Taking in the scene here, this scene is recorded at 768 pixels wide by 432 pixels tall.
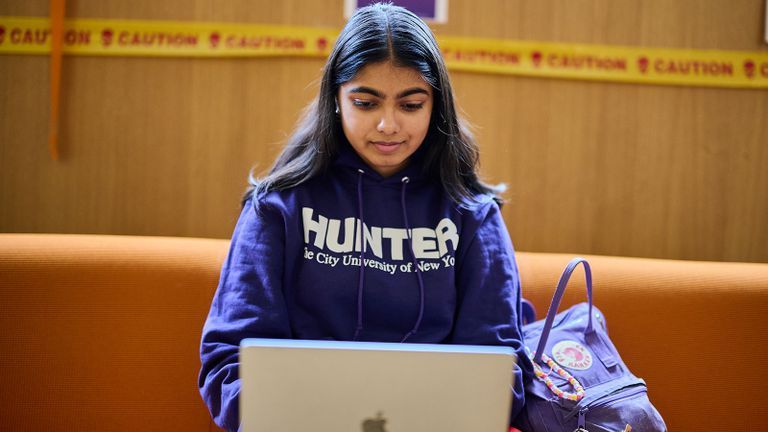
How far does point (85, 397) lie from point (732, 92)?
187cm

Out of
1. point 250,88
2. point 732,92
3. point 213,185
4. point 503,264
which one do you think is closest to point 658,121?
point 732,92

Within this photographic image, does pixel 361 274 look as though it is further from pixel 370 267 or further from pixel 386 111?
pixel 386 111

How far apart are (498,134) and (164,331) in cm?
104

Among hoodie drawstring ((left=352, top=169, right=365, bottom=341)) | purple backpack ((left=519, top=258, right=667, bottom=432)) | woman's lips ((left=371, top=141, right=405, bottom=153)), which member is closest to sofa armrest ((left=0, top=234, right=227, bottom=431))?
hoodie drawstring ((left=352, top=169, right=365, bottom=341))

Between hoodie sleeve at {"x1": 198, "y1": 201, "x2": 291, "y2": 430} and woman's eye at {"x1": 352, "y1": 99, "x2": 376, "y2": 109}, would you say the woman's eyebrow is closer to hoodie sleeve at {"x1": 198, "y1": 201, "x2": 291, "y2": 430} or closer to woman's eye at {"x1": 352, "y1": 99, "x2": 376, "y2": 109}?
woman's eye at {"x1": 352, "y1": 99, "x2": 376, "y2": 109}

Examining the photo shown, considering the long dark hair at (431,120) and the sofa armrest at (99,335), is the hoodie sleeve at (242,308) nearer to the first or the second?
the long dark hair at (431,120)

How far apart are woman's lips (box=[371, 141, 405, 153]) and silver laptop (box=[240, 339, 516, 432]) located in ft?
1.87

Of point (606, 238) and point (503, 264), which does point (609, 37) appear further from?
point (503, 264)

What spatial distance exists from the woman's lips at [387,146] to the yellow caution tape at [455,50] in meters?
0.64

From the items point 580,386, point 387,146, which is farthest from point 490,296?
point 387,146

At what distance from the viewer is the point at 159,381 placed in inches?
55.8

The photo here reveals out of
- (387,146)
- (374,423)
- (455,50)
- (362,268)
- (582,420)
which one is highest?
(455,50)

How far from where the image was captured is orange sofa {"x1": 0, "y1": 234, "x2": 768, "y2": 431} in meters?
1.38

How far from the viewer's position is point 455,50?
5.75ft
